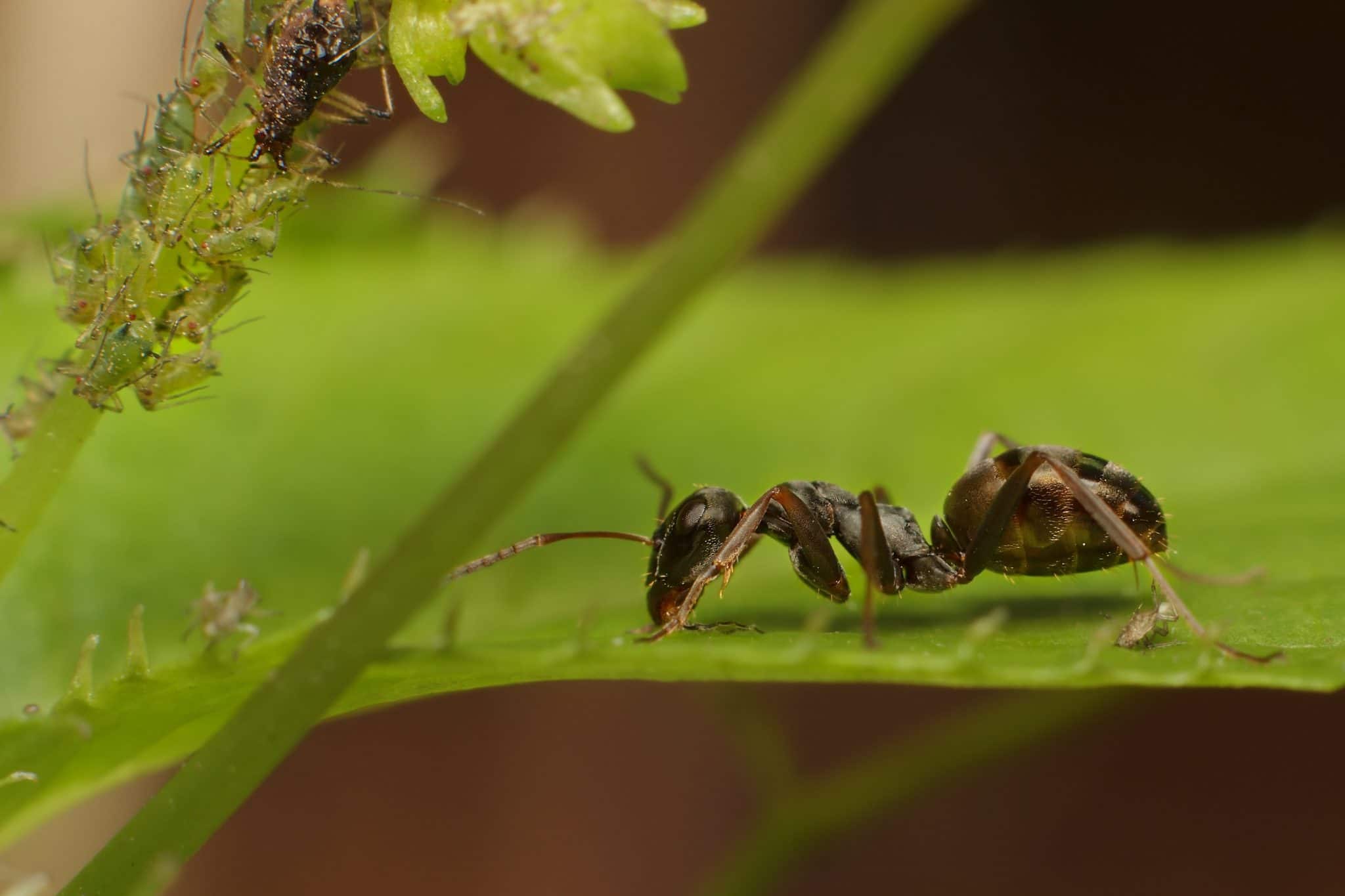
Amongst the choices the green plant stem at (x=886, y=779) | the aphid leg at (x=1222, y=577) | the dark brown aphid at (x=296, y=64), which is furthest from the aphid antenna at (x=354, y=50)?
the green plant stem at (x=886, y=779)

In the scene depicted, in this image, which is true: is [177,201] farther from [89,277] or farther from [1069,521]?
[1069,521]

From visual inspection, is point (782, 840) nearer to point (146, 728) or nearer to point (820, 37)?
point (146, 728)

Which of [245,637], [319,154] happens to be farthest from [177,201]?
[245,637]

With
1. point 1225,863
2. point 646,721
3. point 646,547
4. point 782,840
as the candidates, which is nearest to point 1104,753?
point 1225,863

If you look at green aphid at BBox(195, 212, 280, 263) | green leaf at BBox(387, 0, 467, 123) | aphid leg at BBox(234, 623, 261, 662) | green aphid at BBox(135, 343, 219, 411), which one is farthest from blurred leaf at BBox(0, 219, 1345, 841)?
green leaf at BBox(387, 0, 467, 123)

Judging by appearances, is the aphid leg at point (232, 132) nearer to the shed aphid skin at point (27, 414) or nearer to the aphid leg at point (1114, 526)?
the shed aphid skin at point (27, 414)

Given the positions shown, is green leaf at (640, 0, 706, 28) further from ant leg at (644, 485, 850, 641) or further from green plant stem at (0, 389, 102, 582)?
ant leg at (644, 485, 850, 641)
